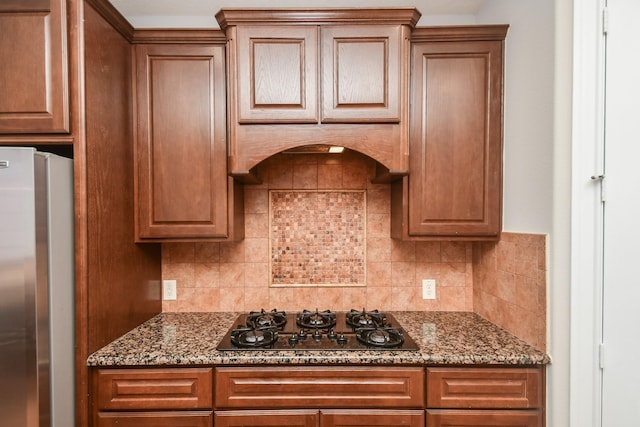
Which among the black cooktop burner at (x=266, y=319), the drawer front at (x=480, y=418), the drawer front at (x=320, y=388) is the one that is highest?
the black cooktop burner at (x=266, y=319)

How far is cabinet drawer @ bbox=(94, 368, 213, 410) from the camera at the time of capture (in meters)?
1.54

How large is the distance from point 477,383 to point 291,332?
0.90m

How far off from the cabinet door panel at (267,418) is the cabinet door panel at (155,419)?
65mm

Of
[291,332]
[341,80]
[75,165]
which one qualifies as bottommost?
[291,332]

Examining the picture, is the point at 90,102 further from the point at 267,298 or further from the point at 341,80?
the point at 267,298

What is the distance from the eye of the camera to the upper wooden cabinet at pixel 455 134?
182cm

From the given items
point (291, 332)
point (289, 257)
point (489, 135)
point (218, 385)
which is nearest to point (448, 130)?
point (489, 135)

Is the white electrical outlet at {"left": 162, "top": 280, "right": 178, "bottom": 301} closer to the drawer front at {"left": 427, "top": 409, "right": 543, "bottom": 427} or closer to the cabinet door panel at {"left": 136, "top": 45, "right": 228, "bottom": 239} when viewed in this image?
the cabinet door panel at {"left": 136, "top": 45, "right": 228, "bottom": 239}

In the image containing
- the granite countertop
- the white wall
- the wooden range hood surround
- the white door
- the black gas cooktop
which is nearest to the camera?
the white door

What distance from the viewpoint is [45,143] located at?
152 centimetres

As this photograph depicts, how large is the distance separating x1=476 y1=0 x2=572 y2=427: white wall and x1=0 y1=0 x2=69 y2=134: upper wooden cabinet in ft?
6.59

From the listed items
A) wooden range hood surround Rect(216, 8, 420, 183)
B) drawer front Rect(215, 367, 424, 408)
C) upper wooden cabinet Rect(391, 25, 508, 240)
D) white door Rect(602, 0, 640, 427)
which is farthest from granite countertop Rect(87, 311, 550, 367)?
wooden range hood surround Rect(216, 8, 420, 183)

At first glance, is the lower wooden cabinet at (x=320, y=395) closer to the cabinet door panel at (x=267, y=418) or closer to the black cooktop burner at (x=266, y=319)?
the cabinet door panel at (x=267, y=418)

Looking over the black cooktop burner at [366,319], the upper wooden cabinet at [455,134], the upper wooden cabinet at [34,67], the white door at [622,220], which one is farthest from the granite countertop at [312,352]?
the upper wooden cabinet at [34,67]
